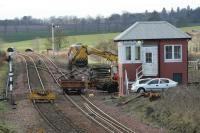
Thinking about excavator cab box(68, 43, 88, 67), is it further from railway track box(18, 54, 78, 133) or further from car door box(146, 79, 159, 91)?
railway track box(18, 54, 78, 133)

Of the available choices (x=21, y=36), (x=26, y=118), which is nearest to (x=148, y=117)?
(x=26, y=118)

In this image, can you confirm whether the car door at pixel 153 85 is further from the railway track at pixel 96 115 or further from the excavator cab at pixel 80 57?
the excavator cab at pixel 80 57

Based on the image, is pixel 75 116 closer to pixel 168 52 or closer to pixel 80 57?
pixel 168 52

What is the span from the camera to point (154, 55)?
4816cm

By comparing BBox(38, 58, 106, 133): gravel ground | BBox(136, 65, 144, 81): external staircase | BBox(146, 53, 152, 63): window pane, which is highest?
BBox(146, 53, 152, 63): window pane

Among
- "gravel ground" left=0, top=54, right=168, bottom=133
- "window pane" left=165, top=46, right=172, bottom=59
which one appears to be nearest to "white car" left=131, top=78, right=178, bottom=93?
"gravel ground" left=0, top=54, right=168, bottom=133

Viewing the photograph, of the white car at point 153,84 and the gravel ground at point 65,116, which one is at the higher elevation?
the white car at point 153,84

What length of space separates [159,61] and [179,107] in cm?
1790

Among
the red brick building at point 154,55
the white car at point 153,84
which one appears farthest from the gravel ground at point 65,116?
the red brick building at point 154,55

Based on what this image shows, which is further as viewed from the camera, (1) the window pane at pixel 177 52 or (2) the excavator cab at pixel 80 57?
(2) the excavator cab at pixel 80 57

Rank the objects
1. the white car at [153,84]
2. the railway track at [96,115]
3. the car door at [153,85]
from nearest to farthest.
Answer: the railway track at [96,115] < the white car at [153,84] < the car door at [153,85]

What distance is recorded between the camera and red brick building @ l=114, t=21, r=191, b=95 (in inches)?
1891

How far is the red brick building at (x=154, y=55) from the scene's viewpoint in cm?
4803

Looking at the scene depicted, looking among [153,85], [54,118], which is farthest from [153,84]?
[54,118]
